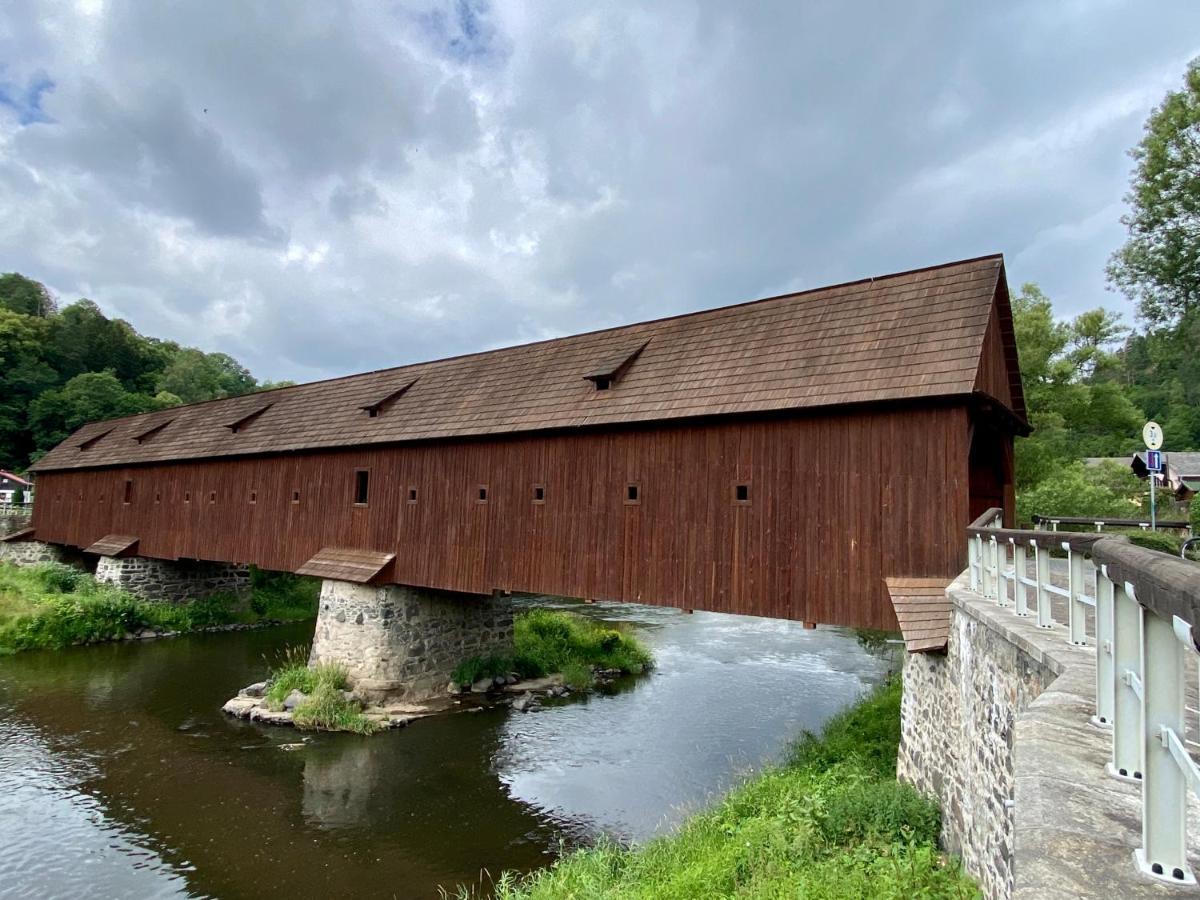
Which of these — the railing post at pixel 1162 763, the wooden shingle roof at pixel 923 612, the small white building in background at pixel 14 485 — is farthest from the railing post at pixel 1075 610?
the small white building in background at pixel 14 485

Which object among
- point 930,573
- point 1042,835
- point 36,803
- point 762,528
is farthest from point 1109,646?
point 36,803

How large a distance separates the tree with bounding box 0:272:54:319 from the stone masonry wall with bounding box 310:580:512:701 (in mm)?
49246

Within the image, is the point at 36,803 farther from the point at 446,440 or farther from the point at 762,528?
the point at 762,528

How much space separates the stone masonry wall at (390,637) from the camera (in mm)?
13750

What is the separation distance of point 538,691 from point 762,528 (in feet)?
26.3

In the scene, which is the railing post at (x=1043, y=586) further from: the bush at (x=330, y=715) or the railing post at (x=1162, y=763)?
the bush at (x=330, y=715)

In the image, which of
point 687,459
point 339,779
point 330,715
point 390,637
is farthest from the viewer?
point 390,637

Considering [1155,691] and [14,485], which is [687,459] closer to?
[1155,691]

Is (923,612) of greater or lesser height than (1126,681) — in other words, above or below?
below

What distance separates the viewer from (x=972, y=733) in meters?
5.52

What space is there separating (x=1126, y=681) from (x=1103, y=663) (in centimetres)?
75

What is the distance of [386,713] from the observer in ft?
43.2

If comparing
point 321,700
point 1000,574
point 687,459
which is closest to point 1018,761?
point 1000,574

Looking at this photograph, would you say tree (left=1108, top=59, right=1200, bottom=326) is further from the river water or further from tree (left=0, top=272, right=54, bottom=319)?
tree (left=0, top=272, right=54, bottom=319)
